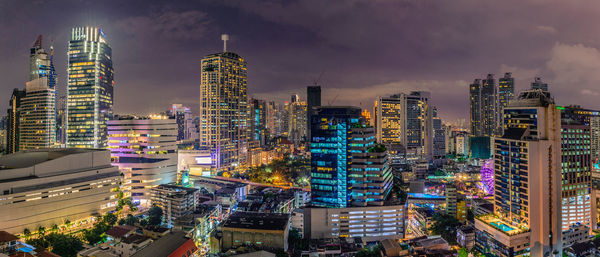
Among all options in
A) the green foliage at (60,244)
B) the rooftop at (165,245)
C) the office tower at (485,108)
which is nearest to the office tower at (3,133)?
the green foliage at (60,244)

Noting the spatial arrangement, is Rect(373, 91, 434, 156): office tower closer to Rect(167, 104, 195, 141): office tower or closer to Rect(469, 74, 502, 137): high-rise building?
Rect(469, 74, 502, 137): high-rise building

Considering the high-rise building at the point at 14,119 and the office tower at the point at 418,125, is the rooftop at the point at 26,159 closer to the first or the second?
the high-rise building at the point at 14,119

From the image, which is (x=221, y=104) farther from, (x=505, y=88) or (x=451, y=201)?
(x=505, y=88)

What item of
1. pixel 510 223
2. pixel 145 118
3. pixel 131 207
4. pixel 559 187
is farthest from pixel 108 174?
pixel 559 187

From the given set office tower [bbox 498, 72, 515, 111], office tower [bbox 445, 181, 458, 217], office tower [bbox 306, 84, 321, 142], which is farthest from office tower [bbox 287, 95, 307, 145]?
office tower [bbox 445, 181, 458, 217]

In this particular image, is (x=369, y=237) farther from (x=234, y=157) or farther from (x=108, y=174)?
(x=234, y=157)

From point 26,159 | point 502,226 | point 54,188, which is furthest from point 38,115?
point 502,226
